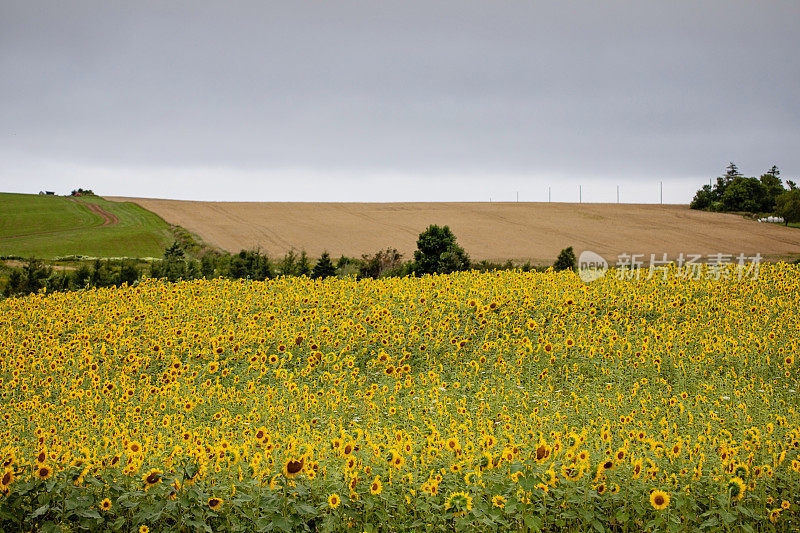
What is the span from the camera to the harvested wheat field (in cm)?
4334

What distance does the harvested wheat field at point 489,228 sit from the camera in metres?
43.3

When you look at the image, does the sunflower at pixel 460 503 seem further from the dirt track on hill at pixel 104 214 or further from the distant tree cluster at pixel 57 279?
the dirt track on hill at pixel 104 214

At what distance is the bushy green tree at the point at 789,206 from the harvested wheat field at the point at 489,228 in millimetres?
3550

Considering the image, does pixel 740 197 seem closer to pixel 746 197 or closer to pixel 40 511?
pixel 746 197

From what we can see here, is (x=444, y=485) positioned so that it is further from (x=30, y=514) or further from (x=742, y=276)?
(x=742, y=276)

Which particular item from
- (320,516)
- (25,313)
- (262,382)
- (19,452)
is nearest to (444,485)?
(320,516)

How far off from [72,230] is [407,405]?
4448 centimetres

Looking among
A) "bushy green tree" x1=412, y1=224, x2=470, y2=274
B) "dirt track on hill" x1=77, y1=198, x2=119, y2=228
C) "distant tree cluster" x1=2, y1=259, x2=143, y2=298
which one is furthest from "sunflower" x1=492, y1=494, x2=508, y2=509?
"dirt track on hill" x1=77, y1=198, x2=119, y2=228

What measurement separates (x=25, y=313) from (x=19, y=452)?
8395 millimetres

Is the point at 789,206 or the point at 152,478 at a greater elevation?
the point at 789,206

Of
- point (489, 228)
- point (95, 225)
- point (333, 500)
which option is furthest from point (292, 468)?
point (489, 228)

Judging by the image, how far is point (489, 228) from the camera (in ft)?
175

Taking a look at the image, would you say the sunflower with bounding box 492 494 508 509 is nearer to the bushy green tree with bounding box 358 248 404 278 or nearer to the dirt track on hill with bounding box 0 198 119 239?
the bushy green tree with bounding box 358 248 404 278

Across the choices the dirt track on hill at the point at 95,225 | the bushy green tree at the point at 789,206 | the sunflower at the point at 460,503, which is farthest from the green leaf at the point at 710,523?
the bushy green tree at the point at 789,206
